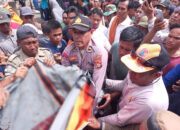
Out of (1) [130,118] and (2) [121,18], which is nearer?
(1) [130,118]

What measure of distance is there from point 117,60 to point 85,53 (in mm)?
544

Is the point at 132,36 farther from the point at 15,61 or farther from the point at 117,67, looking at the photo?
the point at 15,61

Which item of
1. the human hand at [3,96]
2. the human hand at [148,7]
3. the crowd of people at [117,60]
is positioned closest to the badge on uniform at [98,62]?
the crowd of people at [117,60]

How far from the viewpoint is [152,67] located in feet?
4.60

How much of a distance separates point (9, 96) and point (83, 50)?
1.21 meters

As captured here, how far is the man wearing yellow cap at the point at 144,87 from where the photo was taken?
4.59 ft

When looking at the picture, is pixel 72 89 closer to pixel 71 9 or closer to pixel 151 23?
pixel 151 23

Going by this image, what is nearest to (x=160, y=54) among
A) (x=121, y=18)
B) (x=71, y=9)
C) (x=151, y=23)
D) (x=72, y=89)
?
(x=72, y=89)

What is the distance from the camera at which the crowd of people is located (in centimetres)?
142

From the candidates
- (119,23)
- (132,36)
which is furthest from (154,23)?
(119,23)

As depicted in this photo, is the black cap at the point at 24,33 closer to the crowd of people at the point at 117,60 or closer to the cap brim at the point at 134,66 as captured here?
the crowd of people at the point at 117,60

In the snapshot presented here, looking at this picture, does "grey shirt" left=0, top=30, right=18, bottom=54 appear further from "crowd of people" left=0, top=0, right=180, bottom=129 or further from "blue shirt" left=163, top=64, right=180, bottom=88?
"blue shirt" left=163, top=64, right=180, bottom=88

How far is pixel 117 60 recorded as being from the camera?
2.28 m

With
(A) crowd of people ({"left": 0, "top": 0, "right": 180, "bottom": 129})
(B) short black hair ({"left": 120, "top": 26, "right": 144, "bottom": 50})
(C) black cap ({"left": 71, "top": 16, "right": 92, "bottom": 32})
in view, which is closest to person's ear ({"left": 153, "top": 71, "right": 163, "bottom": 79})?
(A) crowd of people ({"left": 0, "top": 0, "right": 180, "bottom": 129})
